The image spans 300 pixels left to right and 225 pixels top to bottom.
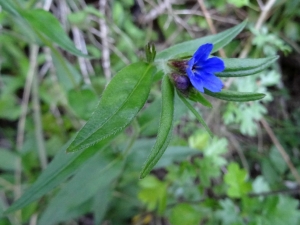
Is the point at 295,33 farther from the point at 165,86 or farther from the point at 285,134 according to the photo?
the point at 165,86

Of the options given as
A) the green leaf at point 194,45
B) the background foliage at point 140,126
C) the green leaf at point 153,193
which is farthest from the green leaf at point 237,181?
the green leaf at point 194,45

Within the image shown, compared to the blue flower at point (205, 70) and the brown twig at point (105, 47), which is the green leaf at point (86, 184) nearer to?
the blue flower at point (205, 70)

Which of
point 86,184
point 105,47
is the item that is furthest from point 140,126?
point 105,47

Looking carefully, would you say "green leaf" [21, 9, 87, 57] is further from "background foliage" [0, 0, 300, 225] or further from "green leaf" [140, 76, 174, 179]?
"green leaf" [140, 76, 174, 179]

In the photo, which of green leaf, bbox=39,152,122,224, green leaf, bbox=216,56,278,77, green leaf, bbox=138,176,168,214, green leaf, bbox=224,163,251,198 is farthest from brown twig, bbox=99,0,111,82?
green leaf, bbox=216,56,278,77

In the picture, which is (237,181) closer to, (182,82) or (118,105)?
→ (182,82)

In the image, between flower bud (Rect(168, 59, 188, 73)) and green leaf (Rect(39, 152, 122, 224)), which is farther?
green leaf (Rect(39, 152, 122, 224))
